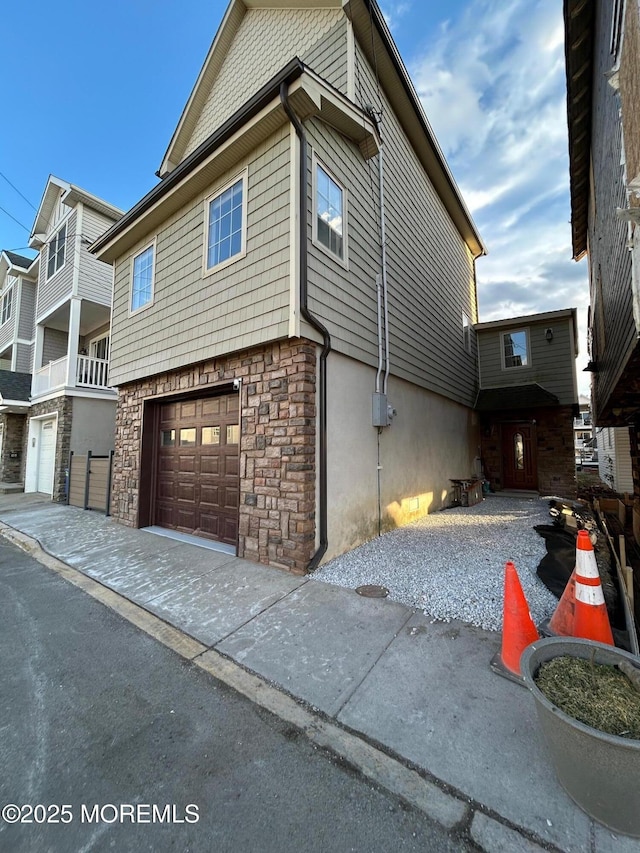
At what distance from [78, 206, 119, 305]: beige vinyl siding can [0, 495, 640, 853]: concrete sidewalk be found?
31.1 feet

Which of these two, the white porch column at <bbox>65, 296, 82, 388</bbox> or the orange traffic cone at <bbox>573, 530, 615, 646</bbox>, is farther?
the white porch column at <bbox>65, 296, 82, 388</bbox>

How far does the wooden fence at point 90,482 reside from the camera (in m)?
7.83

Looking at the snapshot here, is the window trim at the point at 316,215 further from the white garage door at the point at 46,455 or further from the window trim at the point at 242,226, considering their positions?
the white garage door at the point at 46,455

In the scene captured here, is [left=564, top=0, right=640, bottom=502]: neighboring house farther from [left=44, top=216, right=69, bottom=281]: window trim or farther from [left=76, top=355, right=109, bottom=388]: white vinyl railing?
[left=44, top=216, right=69, bottom=281]: window trim

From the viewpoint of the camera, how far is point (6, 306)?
A: 15438 millimetres

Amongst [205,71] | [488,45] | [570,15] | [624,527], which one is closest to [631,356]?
[570,15]

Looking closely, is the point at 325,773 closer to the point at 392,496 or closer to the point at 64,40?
the point at 392,496

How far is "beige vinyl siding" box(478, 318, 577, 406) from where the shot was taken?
34.0 ft

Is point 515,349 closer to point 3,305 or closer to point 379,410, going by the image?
point 379,410

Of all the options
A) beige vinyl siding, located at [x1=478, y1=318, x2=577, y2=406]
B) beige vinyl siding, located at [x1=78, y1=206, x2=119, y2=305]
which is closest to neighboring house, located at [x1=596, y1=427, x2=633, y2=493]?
beige vinyl siding, located at [x1=478, y1=318, x2=577, y2=406]

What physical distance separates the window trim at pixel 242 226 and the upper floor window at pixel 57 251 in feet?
30.8

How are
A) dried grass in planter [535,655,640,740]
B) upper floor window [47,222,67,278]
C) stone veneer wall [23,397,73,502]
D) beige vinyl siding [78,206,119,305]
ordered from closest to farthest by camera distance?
dried grass in planter [535,655,640,740], stone veneer wall [23,397,73,502], beige vinyl siding [78,206,119,305], upper floor window [47,222,67,278]

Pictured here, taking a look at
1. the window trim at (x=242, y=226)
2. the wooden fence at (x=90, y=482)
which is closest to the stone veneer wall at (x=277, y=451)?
the window trim at (x=242, y=226)

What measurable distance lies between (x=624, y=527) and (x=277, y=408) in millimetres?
7756
